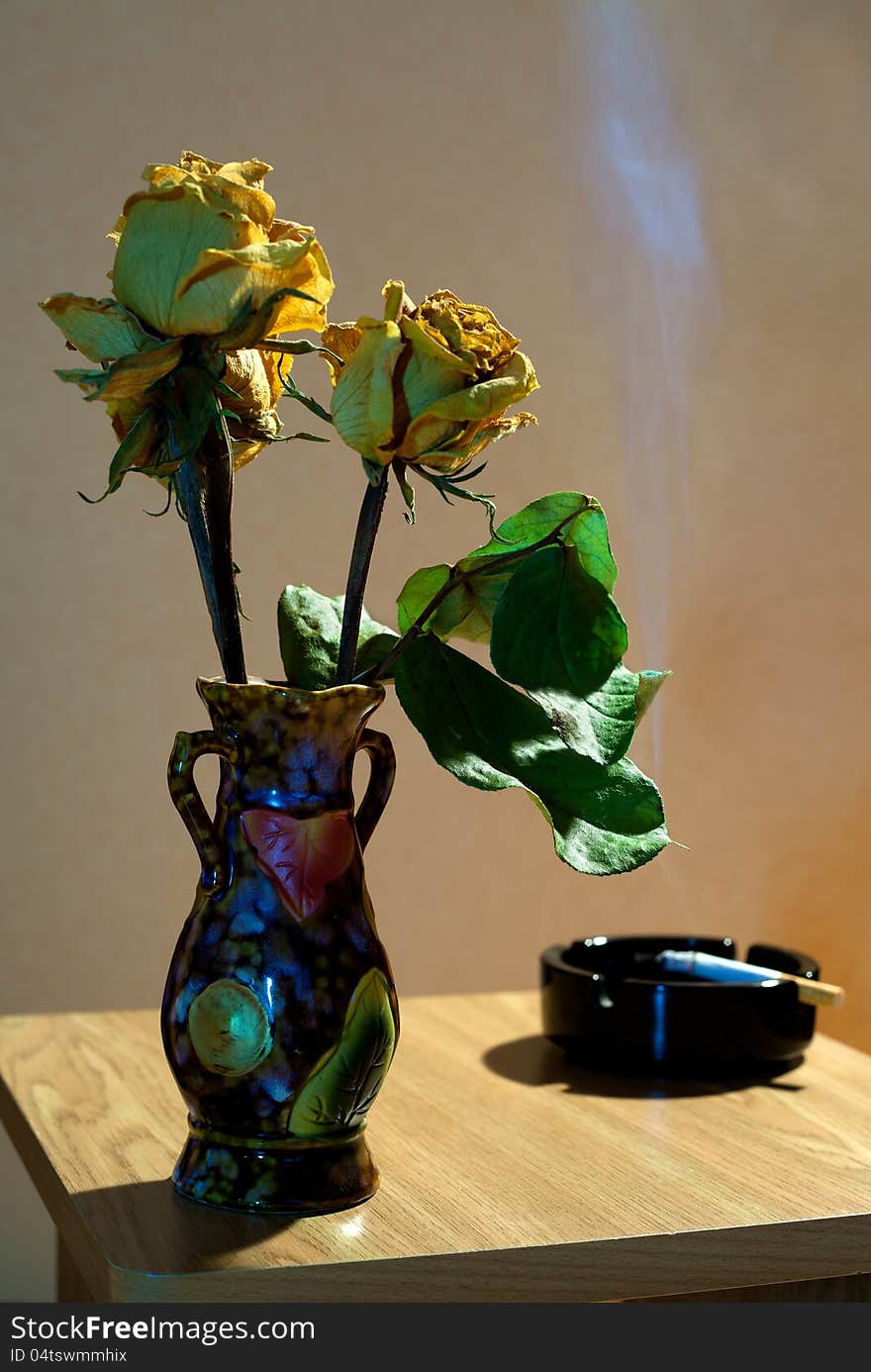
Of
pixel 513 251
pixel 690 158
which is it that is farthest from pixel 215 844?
pixel 690 158

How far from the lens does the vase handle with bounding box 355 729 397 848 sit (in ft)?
2.18

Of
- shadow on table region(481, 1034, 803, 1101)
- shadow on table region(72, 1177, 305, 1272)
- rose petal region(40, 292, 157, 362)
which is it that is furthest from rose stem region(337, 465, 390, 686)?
shadow on table region(481, 1034, 803, 1101)

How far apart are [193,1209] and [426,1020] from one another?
42cm

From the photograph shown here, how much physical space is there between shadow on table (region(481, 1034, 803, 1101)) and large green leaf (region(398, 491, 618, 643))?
32 centimetres

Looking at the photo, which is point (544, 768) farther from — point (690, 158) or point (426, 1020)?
point (690, 158)

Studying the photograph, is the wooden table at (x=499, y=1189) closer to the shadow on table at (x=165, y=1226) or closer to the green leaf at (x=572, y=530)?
the shadow on table at (x=165, y=1226)

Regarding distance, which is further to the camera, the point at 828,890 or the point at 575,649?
the point at 828,890

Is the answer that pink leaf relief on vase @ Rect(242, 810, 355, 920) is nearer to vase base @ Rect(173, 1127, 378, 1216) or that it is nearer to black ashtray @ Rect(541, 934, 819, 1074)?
vase base @ Rect(173, 1127, 378, 1216)

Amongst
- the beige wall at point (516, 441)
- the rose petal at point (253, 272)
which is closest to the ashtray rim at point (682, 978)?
the rose petal at point (253, 272)

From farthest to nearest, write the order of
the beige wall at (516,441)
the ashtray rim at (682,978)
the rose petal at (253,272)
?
the beige wall at (516,441), the ashtray rim at (682,978), the rose petal at (253,272)

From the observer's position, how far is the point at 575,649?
0.63 meters

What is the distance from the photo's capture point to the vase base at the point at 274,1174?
624 millimetres

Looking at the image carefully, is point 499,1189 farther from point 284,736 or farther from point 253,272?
point 253,272

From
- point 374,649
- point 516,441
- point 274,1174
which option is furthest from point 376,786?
point 516,441
